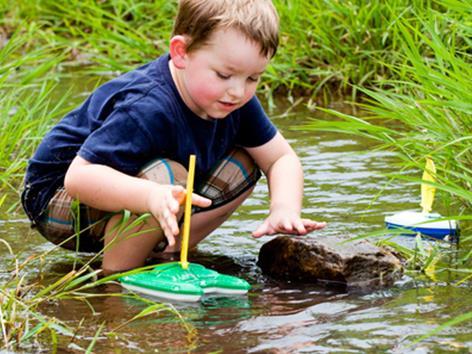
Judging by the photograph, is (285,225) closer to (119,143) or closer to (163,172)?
(163,172)

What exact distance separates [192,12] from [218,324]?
963 mm

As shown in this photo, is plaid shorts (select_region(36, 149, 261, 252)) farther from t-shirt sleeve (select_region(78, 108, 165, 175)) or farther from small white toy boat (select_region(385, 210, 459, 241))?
small white toy boat (select_region(385, 210, 459, 241))

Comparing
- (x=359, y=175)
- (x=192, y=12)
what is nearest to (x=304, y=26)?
(x=359, y=175)

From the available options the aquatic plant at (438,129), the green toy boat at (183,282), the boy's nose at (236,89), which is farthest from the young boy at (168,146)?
the aquatic plant at (438,129)

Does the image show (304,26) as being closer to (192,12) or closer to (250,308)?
(192,12)

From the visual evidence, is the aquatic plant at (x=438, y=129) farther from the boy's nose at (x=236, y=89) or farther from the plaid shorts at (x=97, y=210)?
the boy's nose at (x=236, y=89)

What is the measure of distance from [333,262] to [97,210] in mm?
731

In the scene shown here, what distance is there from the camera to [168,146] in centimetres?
321

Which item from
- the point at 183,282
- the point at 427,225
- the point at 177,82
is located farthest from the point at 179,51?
the point at 427,225

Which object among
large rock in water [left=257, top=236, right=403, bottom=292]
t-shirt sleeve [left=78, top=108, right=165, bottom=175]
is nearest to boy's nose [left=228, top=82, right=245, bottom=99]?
t-shirt sleeve [left=78, top=108, right=165, bottom=175]

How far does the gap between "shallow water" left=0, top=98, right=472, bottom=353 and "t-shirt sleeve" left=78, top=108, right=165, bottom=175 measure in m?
0.30

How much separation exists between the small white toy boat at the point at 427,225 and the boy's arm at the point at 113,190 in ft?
2.99

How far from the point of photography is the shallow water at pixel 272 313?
2.53 meters

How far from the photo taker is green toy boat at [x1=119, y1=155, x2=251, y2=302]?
2.91m
